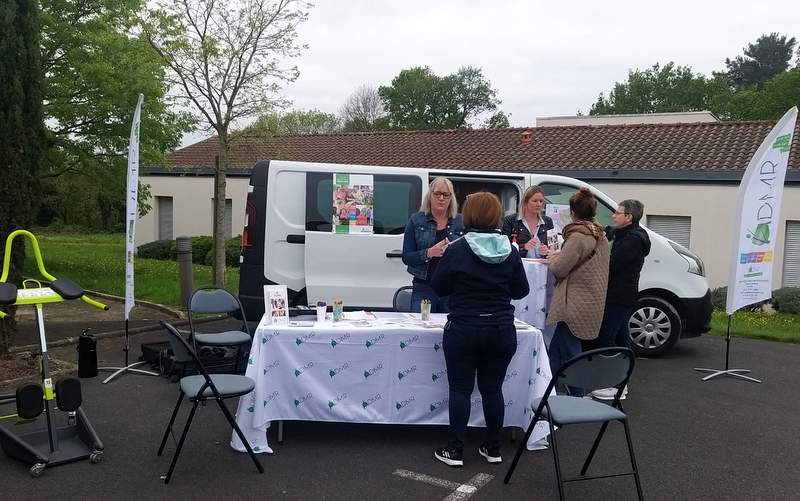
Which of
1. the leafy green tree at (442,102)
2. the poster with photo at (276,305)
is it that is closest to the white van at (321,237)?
the poster with photo at (276,305)

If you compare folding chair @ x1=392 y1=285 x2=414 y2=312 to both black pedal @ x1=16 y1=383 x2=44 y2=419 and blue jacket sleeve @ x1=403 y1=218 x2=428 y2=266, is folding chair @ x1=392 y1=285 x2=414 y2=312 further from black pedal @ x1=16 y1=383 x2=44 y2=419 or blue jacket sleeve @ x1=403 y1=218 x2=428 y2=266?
black pedal @ x1=16 y1=383 x2=44 y2=419

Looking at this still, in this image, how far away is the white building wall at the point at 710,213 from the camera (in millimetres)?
13539

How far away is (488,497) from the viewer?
3.75 metres

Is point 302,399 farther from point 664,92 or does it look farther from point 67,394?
point 664,92

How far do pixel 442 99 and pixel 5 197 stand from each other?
4844 cm

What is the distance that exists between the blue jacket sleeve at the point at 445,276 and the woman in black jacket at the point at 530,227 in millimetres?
1751

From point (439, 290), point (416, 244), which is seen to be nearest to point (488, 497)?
point (439, 290)

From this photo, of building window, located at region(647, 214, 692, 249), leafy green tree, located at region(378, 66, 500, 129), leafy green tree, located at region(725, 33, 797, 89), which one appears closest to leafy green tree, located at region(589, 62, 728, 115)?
leafy green tree, located at region(725, 33, 797, 89)

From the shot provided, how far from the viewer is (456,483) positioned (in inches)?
155

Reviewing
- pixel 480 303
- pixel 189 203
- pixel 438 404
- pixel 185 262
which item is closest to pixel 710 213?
pixel 185 262

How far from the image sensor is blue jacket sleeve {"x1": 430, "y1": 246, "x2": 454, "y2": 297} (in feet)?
12.9

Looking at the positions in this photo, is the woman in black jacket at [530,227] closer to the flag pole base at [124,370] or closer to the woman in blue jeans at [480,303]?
the woman in blue jeans at [480,303]

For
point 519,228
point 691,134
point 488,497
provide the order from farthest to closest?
point 691,134 < point 519,228 < point 488,497

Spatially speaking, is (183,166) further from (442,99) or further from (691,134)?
(442,99)
